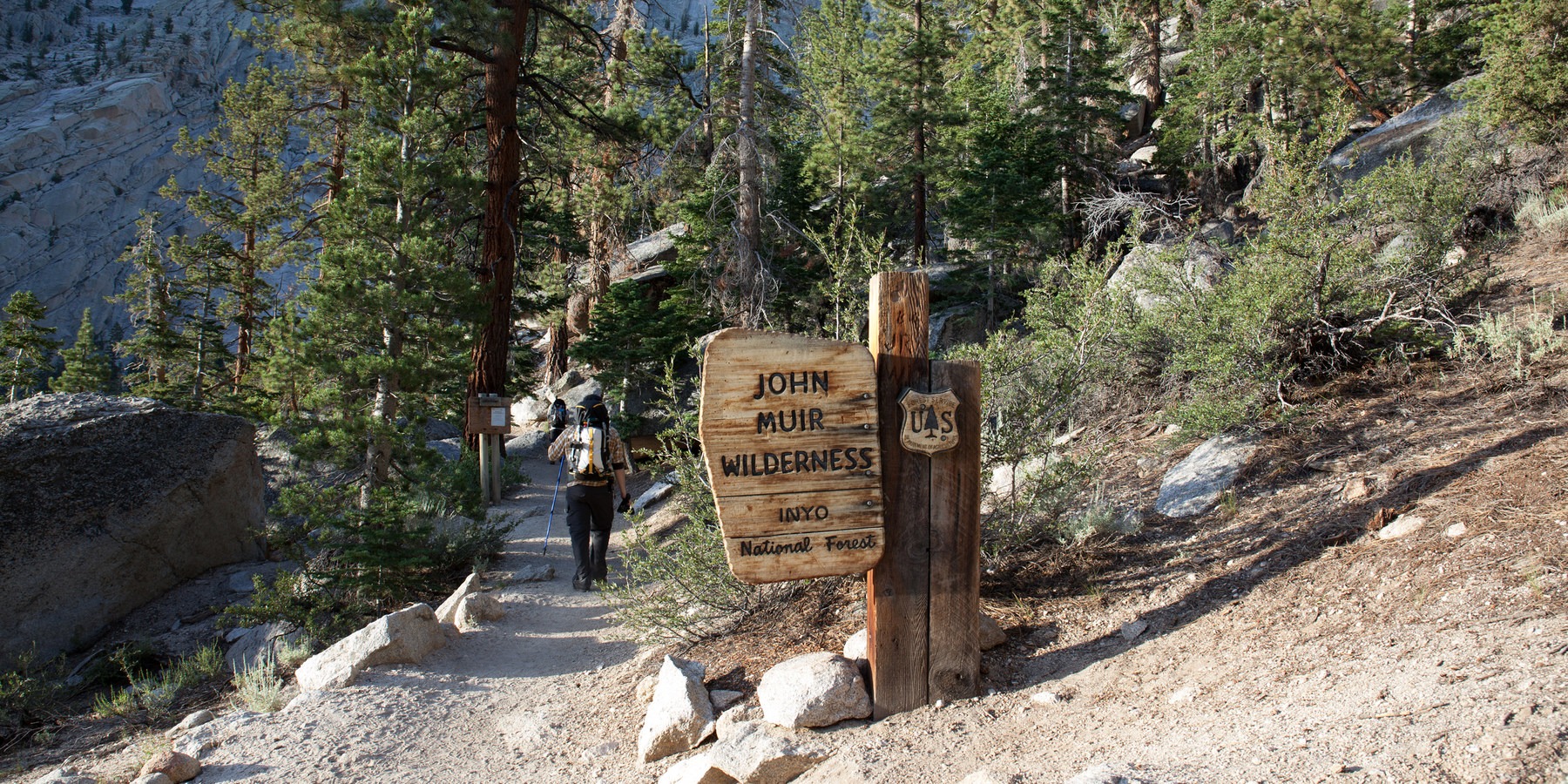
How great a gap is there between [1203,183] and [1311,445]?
17.3 meters

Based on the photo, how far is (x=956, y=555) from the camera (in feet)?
12.1

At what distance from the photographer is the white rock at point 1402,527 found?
13.1ft

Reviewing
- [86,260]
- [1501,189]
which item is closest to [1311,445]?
[1501,189]

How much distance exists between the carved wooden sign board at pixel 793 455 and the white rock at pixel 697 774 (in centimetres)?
78

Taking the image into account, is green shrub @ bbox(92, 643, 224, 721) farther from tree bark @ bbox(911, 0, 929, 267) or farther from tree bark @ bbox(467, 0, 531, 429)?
tree bark @ bbox(911, 0, 929, 267)

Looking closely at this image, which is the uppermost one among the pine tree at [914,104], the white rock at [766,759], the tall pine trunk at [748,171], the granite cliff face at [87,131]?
the granite cliff face at [87,131]

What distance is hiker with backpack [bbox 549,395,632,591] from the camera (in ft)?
23.9

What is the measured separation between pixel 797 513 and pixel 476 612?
389 centimetres

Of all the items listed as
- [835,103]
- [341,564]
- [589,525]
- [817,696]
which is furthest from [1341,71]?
[341,564]

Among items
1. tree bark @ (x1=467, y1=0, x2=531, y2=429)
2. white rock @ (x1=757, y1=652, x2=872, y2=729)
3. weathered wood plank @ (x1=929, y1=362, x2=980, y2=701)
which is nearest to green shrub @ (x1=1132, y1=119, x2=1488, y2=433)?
weathered wood plank @ (x1=929, y1=362, x2=980, y2=701)

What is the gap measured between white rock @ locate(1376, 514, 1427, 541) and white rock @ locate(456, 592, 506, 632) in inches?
231

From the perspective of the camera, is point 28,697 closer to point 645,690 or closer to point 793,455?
point 645,690

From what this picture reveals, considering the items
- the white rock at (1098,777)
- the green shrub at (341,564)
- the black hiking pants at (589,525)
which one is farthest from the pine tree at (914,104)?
the white rock at (1098,777)

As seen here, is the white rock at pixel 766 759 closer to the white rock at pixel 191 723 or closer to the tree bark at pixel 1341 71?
the white rock at pixel 191 723
